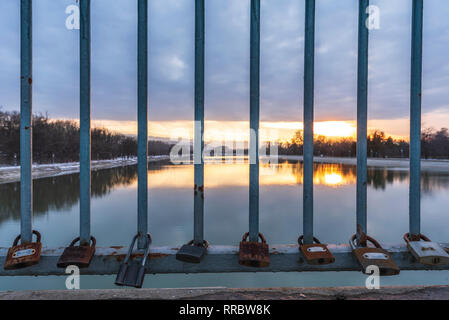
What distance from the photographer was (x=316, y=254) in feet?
5.94

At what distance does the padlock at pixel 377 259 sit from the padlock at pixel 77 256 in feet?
6.55

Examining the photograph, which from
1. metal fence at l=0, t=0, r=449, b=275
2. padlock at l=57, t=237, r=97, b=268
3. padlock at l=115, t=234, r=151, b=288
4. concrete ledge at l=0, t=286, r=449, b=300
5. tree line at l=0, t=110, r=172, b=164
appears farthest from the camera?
tree line at l=0, t=110, r=172, b=164

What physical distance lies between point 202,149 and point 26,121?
139 centimetres

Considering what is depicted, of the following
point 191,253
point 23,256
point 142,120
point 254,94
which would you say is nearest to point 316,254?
point 191,253

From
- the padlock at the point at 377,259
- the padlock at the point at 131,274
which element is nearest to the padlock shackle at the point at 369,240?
the padlock at the point at 377,259

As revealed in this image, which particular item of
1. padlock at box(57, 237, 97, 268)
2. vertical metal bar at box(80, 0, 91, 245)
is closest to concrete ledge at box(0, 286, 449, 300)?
padlock at box(57, 237, 97, 268)

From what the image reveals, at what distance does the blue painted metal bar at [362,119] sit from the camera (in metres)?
1.93

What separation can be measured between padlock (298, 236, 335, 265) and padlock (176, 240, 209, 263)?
0.77 m

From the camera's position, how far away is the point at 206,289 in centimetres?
154

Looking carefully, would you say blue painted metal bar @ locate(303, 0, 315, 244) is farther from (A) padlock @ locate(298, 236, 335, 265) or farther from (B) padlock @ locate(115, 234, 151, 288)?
(B) padlock @ locate(115, 234, 151, 288)

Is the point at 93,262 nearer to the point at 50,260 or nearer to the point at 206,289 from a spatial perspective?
the point at 50,260

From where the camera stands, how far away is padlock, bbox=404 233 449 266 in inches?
69.9

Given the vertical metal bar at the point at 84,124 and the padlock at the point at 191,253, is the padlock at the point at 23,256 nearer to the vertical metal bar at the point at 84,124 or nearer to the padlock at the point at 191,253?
the vertical metal bar at the point at 84,124

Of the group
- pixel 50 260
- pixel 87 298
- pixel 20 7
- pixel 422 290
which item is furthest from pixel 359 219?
pixel 20 7
